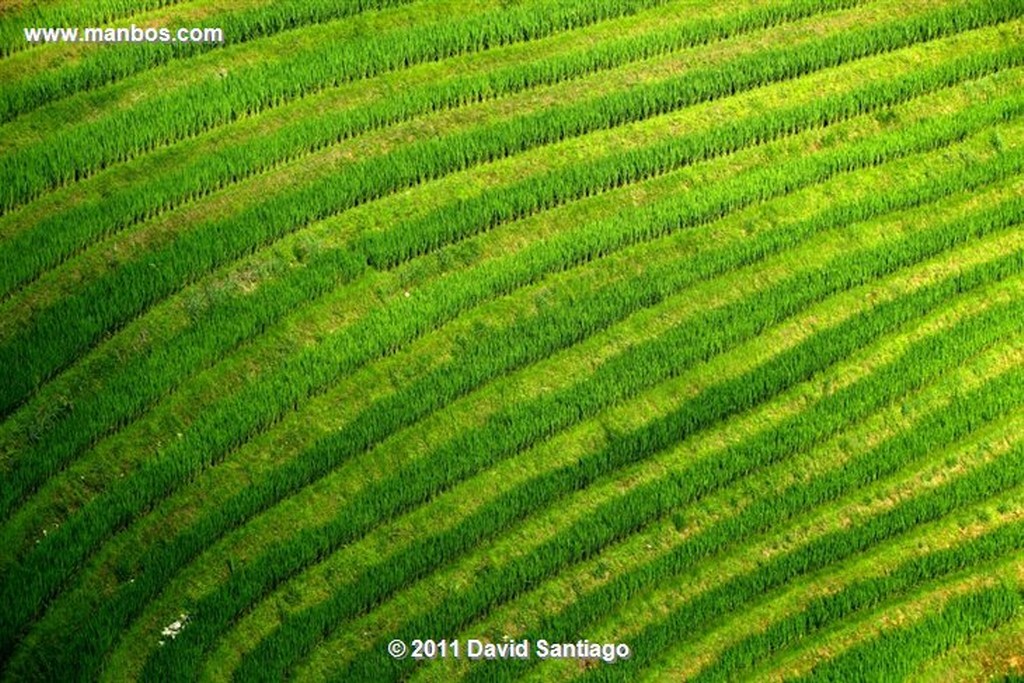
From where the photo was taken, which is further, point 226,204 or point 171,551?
point 226,204

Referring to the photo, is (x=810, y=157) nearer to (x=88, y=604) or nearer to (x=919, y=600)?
(x=919, y=600)

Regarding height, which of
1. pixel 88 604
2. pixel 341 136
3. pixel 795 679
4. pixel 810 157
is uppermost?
pixel 341 136

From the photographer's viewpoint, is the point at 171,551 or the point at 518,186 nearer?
the point at 171,551

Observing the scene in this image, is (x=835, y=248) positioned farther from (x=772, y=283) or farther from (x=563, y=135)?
(x=563, y=135)

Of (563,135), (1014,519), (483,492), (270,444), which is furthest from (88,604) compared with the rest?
(1014,519)

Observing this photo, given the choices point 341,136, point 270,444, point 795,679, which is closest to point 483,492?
point 270,444

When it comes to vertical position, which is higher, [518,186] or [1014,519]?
[518,186]
